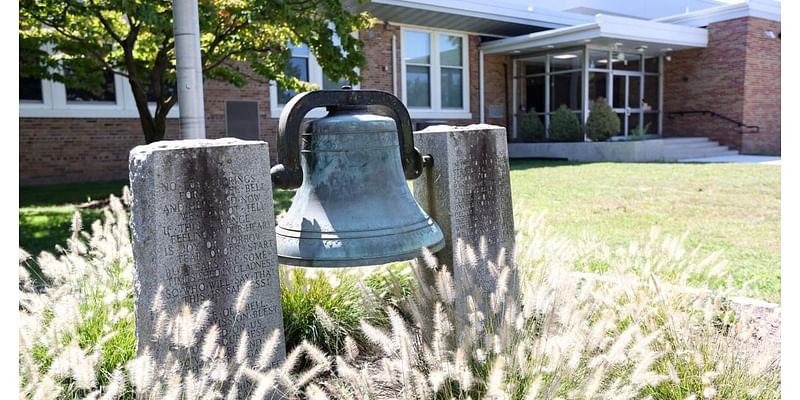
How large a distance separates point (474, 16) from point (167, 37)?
12.0 meters

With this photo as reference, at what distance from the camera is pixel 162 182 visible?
2645 mm

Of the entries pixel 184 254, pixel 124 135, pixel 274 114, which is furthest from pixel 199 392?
pixel 274 114

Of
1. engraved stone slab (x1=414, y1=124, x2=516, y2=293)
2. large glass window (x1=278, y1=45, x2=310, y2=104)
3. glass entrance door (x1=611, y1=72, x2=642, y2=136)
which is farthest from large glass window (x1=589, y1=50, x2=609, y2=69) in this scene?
engraved stone slab (x1=414, y1=124, x2=516, y2=293)

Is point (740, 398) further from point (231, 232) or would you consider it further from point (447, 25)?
point (447, 25)

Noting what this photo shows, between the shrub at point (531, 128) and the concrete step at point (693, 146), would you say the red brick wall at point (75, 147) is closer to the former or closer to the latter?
the shrub at point (531, 128)

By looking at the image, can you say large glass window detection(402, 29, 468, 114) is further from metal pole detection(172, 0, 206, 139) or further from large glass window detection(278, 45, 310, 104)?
metal pole detection(172, 0, 206, 139)

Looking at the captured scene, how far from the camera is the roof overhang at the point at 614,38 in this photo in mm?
18531

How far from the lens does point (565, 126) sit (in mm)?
19641

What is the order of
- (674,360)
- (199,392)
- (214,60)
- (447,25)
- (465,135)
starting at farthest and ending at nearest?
(447,25)
(214,60)
(465,135)
(674,360)
(199,392)

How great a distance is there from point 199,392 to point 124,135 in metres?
14.5

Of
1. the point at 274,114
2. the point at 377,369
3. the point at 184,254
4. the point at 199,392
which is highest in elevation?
the point at 274,114

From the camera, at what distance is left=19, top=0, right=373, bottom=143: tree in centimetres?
866

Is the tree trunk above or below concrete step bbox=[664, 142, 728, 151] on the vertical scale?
above

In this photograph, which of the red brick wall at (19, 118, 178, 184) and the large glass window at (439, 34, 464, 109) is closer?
Result: the red brick wall at (19, 118, 178, 184)
